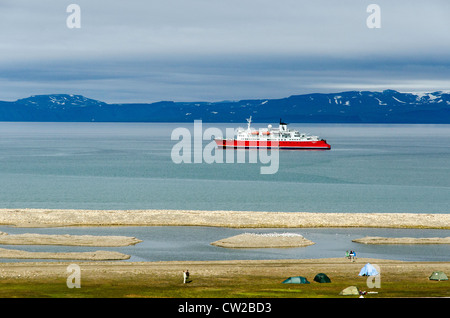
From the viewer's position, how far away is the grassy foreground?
1710 inches

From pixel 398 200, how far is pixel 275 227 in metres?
40.0

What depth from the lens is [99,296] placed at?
42.1 metres

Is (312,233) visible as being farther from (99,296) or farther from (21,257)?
(99,296)

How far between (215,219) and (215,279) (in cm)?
3170

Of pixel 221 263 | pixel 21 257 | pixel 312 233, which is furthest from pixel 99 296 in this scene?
pixel 312 233

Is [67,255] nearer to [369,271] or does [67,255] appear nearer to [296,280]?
[296,280]

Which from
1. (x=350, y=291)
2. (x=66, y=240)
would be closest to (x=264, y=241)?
(x=66, y=240)

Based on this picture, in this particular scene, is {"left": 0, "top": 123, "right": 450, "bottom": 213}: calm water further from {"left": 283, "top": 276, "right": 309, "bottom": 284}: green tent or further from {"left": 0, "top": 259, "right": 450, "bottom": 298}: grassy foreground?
{"left": 283, "top": 276, "right": 309, "bottom": 284}: green tent

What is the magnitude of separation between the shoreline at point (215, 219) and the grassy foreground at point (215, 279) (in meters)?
21.8

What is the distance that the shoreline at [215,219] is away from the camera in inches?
3113

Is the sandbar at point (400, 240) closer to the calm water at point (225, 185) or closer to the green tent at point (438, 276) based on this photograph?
the green tent at point (438, 276)

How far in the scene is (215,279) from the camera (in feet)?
164

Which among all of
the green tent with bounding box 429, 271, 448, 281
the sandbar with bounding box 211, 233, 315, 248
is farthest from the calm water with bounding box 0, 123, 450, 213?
the green tent with bounding box 429, 271, 448, 281

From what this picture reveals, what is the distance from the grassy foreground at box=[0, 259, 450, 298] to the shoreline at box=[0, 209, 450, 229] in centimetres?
2176
